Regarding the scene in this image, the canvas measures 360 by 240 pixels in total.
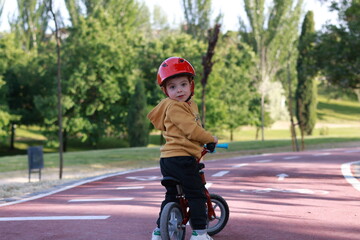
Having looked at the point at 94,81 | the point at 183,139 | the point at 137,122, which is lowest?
the point at 137,122

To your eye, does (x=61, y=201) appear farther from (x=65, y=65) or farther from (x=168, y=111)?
(x=65, y=65)

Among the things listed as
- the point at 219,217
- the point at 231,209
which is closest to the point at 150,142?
the point at 231,209

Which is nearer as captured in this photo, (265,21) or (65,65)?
(65,65)

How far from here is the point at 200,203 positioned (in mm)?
5137

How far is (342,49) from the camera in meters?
25.2

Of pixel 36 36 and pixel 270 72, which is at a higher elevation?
pixel 36 36

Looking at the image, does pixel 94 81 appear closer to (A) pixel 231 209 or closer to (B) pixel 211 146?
(A) pixel 231 209

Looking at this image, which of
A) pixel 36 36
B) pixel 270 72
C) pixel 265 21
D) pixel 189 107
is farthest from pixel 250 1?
pixel 189 107

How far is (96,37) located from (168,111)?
43.8 m

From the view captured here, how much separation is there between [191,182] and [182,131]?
449 mm

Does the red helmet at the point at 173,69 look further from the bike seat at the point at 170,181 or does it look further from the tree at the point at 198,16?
the tree at the point at 198,16

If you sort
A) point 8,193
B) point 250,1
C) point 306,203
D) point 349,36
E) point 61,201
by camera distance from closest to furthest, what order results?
point 306,203 → point 61,201 → point 8,193 → point 349,36 → point 250,1

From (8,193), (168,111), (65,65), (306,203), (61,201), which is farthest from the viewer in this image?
(65,65)

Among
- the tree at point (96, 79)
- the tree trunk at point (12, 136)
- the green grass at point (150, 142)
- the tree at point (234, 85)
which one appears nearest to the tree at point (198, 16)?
the tree at point (234, 85)
